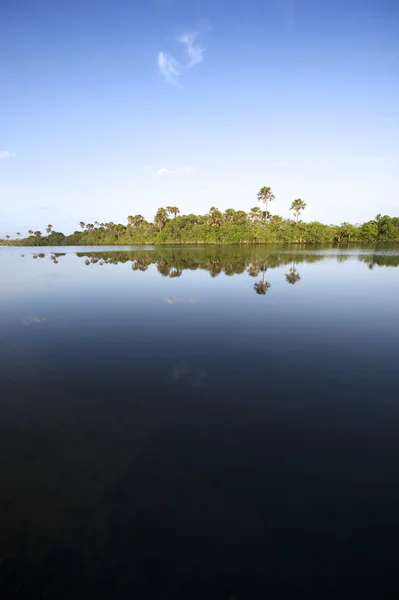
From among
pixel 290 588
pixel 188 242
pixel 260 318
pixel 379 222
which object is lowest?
pixel 290 588

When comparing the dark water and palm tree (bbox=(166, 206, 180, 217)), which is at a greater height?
palm tree (bbox=(166, 206, 180, 217))

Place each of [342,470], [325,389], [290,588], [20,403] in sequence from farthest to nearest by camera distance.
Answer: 1. [325,389]
2. [20,403]
3. [342,470]
4. [290,588]

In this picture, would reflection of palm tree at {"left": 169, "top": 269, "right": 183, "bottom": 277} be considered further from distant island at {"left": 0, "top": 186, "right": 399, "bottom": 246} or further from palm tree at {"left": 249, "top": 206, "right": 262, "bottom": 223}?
palm tree at {"left": 249, "top": 206, "right": 262, "bottom": 223}

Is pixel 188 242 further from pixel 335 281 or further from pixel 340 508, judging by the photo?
pixel 340 508

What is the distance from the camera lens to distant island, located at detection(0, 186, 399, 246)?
10696 cm

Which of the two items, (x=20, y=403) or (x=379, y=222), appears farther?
(x=379, y=222)

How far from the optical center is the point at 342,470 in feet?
17.7

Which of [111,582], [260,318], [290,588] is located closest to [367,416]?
[290,588]

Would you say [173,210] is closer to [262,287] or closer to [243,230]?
[243,230]

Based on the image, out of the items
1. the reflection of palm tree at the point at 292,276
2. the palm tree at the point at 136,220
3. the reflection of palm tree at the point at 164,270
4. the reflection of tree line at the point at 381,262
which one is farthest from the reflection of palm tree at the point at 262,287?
the palm tree at the point at 136,220

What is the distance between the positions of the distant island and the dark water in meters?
99.2

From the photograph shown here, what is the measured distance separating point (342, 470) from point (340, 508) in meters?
0.88

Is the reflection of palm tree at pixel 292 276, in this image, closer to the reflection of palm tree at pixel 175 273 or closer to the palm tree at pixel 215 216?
the reflection of palm tree at pixel 175 273

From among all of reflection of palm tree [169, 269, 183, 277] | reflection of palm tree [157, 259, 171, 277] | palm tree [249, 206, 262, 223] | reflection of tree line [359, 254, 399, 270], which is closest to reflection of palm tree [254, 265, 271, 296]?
reflection of palm tree [169, 269, 183, 277]
